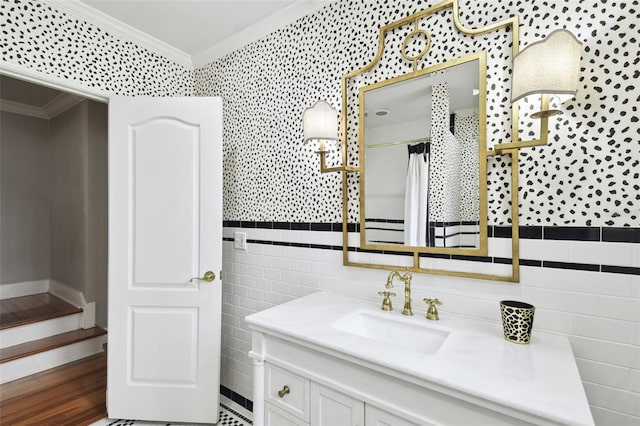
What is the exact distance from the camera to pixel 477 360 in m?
0.98

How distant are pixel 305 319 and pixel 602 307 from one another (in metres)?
1.09

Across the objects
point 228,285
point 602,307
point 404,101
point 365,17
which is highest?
point 365,17

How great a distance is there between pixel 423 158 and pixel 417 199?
20 cm

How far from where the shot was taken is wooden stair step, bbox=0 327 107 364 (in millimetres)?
2639

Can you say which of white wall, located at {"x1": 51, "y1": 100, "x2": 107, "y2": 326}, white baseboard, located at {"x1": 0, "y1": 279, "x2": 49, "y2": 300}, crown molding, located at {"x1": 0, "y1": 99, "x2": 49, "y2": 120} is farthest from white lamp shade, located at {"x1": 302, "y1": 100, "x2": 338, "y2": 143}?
white baseboard, located at {"x1": 0, "y1": 279, "x2": 49, "y2": 300}

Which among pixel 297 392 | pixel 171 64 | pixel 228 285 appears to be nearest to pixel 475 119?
pixel 297 392

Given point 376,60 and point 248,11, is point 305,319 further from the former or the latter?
point 248,11

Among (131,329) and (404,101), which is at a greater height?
(404,101)

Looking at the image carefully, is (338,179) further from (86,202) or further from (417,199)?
(86,202)

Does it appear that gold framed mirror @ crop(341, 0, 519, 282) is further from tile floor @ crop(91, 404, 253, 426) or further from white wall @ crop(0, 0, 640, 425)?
tile floor @ crop(91, 404, 253, 426)

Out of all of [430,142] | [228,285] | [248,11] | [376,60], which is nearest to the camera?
[430,142]

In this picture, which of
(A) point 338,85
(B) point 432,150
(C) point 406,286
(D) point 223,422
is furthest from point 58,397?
(B) point 432,150

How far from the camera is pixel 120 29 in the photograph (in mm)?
2113

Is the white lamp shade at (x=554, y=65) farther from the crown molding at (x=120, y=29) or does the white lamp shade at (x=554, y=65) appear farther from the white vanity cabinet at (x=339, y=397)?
the crown molding at (x=120, y=29)
